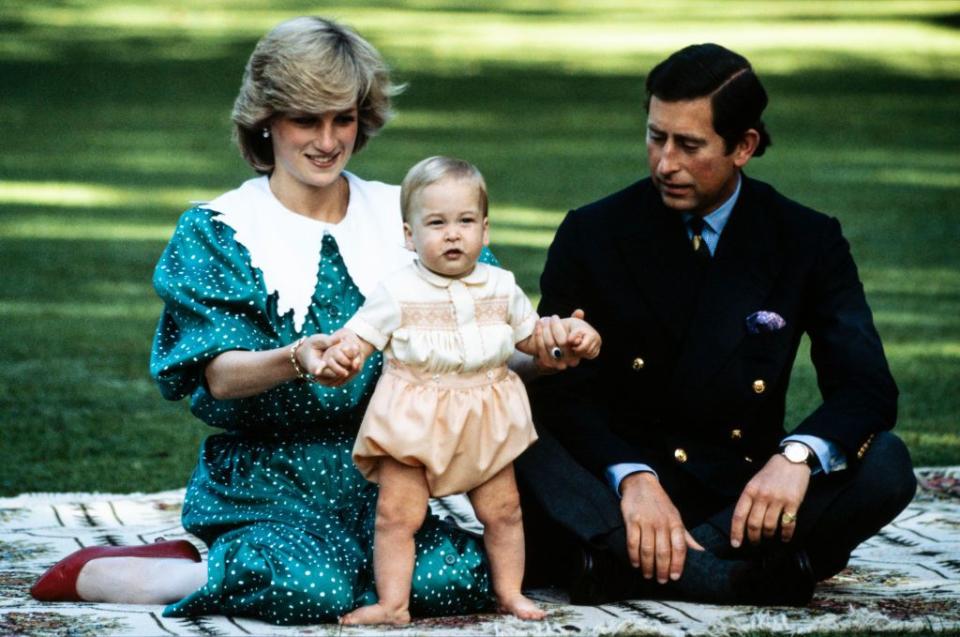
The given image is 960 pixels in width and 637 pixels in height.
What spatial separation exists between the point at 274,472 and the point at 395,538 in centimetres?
50

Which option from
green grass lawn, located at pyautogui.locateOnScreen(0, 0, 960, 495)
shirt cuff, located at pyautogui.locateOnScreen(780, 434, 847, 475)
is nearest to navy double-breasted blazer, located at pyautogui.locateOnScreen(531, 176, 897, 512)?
shirt cuff, located at pyautogui.locateOnScreen(780, 434, 847, 475)

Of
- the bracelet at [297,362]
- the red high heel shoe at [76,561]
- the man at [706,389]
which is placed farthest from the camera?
the red high heel shoe at [76,561]

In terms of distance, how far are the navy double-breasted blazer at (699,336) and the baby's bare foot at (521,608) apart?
412 millimetres

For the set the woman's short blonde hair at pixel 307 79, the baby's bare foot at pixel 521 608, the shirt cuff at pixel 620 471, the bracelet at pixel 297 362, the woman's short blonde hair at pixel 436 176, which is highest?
the woman's short blonde hair at pixel 307 79

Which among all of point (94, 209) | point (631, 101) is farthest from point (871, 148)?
point (94, 209)

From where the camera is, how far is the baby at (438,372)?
14.1ft

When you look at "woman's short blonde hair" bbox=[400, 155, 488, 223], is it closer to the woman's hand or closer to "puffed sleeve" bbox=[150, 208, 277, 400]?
the woman's hand

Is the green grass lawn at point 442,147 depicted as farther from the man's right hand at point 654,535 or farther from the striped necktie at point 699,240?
the man's right hand at point 654,535

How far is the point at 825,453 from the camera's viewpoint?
4.55m

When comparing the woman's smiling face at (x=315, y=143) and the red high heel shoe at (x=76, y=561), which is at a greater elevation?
the woman's smiling face at (x=315, y=143)

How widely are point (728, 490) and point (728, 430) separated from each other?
0.15 metres

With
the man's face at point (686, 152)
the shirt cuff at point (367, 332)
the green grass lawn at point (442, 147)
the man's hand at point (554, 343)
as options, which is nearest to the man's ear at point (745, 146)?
the man's face at point (686, 152)

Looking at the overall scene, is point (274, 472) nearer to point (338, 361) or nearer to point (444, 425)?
point (444, 425)

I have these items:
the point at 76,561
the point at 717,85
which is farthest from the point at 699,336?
the point at 76,561
